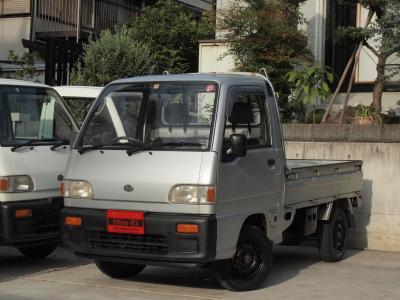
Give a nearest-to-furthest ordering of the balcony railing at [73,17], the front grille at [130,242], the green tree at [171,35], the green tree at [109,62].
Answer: the front grille at [130,242] < the green tree at [109,62] < the green tree at [171,35] < the balcony railing at [73,17]

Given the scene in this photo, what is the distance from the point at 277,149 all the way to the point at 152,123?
55.0 inches

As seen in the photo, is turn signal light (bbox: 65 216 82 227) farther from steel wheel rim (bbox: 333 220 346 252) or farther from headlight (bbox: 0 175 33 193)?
steel wheel rim (bbox: 333 220 346 252)

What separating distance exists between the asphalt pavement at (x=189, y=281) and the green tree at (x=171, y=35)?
34.7ft

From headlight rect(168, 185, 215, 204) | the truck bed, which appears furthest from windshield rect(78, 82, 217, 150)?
the truck bed

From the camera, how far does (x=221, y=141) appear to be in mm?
6383

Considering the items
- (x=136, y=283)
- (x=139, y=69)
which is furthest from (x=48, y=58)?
(x=136, y=283)

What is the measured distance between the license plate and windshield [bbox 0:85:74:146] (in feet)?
6.00

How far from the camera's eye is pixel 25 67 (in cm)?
1753

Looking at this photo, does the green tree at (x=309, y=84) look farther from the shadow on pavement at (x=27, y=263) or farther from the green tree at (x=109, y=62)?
the shadow on pavement at (x=27, y=263)

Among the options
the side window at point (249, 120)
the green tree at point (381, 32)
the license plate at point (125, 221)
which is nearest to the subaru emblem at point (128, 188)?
the license plate at point (125, 221)

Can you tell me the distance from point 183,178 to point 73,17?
1586 cm

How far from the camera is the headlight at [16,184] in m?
7.34

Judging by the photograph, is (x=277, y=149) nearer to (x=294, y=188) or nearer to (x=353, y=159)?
(x=294, y=188)

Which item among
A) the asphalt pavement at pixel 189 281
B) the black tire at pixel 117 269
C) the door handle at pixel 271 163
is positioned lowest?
the asphalt pavement at pixel 189 281
